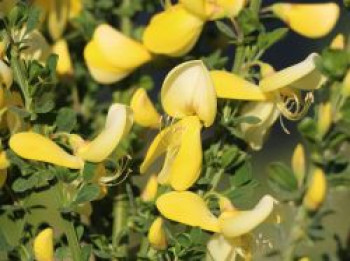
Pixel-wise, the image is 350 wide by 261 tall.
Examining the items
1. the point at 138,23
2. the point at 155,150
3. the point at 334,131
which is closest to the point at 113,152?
the point at 155,150

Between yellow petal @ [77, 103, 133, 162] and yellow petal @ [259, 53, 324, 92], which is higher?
yellow petal @ [259, 53, 324, 92]

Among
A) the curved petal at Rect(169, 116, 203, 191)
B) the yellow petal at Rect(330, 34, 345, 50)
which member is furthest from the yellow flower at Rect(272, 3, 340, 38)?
the curved petal at Rect(169, 116, 203, 191)

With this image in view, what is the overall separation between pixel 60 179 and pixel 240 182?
0.13 metres

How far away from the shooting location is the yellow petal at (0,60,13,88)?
59 cm

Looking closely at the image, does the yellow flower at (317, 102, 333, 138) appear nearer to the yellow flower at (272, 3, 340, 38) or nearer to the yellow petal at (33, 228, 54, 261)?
the yellow flower at (272, 3, 340, 38)

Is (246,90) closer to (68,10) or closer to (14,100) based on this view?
(14,100)

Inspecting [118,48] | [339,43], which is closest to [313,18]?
[339,43]

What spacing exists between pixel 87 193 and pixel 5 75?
0.29ft

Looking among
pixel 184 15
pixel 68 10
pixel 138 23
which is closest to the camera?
pixel 184 15

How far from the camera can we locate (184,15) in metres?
0.68

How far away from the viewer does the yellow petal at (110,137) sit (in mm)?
576

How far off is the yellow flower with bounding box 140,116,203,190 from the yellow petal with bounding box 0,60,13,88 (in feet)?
0.32

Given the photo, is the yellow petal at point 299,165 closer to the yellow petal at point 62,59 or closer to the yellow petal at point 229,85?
the yellow petal at point 229,85

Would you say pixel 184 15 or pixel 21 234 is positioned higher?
pixel 184 15
